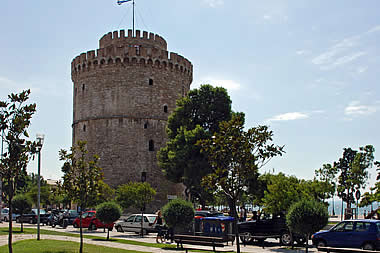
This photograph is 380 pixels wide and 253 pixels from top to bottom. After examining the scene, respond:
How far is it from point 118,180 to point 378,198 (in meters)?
28.9

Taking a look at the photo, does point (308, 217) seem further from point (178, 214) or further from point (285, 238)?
point (178, 214)

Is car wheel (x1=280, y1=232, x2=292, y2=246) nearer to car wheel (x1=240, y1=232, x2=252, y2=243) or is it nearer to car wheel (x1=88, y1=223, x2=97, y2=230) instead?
car wheel (x1=240, y1=232, x2=252, y2=243)

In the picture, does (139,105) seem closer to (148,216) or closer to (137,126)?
(137,126)

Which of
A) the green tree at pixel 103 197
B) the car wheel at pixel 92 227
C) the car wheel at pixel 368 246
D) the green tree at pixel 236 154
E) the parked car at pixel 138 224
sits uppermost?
the green tree at pixel 236 154

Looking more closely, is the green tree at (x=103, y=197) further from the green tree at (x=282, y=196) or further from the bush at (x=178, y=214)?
the green tree at (x=282, y=196)

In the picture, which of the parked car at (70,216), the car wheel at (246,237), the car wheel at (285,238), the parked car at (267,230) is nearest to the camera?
the car wheel at (285,238)

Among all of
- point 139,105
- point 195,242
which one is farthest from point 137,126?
point 195,242

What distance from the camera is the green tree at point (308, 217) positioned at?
47.1 ft

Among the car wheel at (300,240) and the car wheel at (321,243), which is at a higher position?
the car wheel at (321,243)

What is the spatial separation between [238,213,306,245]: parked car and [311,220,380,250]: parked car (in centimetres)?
268

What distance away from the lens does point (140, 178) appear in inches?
1578

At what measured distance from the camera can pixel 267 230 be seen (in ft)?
66.1

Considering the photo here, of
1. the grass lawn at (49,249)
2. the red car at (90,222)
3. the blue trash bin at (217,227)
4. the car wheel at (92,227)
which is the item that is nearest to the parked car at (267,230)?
the blue trash bin at (217,227)

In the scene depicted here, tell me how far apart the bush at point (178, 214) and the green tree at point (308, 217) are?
5.80 metres
